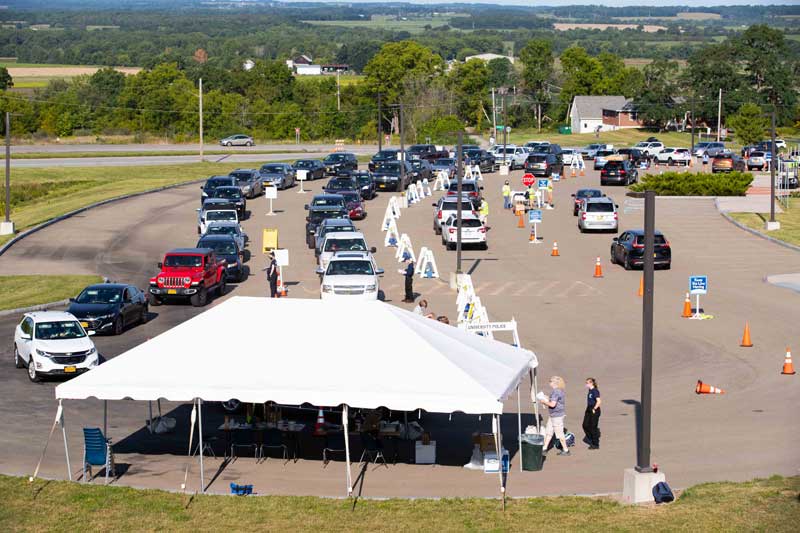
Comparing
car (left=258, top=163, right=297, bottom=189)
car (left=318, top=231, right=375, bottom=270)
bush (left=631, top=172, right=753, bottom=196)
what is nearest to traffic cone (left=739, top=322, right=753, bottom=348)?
car (left=318, top=231, right=375, bottom=270)

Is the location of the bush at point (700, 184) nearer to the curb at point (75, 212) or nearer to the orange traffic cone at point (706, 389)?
the curb at point (75, 212)

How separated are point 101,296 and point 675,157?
6279 cm

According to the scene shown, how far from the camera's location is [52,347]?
26.3 metres

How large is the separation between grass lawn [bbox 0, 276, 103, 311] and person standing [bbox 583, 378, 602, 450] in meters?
21.6

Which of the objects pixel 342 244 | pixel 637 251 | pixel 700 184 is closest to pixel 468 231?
pixel 637 251

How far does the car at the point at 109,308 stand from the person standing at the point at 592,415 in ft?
51.4

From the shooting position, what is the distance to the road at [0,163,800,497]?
19.4 metres

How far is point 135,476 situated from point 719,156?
Result: 220 feet

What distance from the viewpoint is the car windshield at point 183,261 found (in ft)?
122

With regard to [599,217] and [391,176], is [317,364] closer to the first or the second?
[599,217]

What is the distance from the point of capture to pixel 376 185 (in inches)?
2645

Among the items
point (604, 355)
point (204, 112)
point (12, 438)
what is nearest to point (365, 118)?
point (204, 112)

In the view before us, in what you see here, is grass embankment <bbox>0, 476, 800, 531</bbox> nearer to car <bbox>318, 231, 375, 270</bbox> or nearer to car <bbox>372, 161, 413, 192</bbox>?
car <bbox>318, 231, 375, 270</bbox>

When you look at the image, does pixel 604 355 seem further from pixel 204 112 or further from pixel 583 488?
pixel 204 112
